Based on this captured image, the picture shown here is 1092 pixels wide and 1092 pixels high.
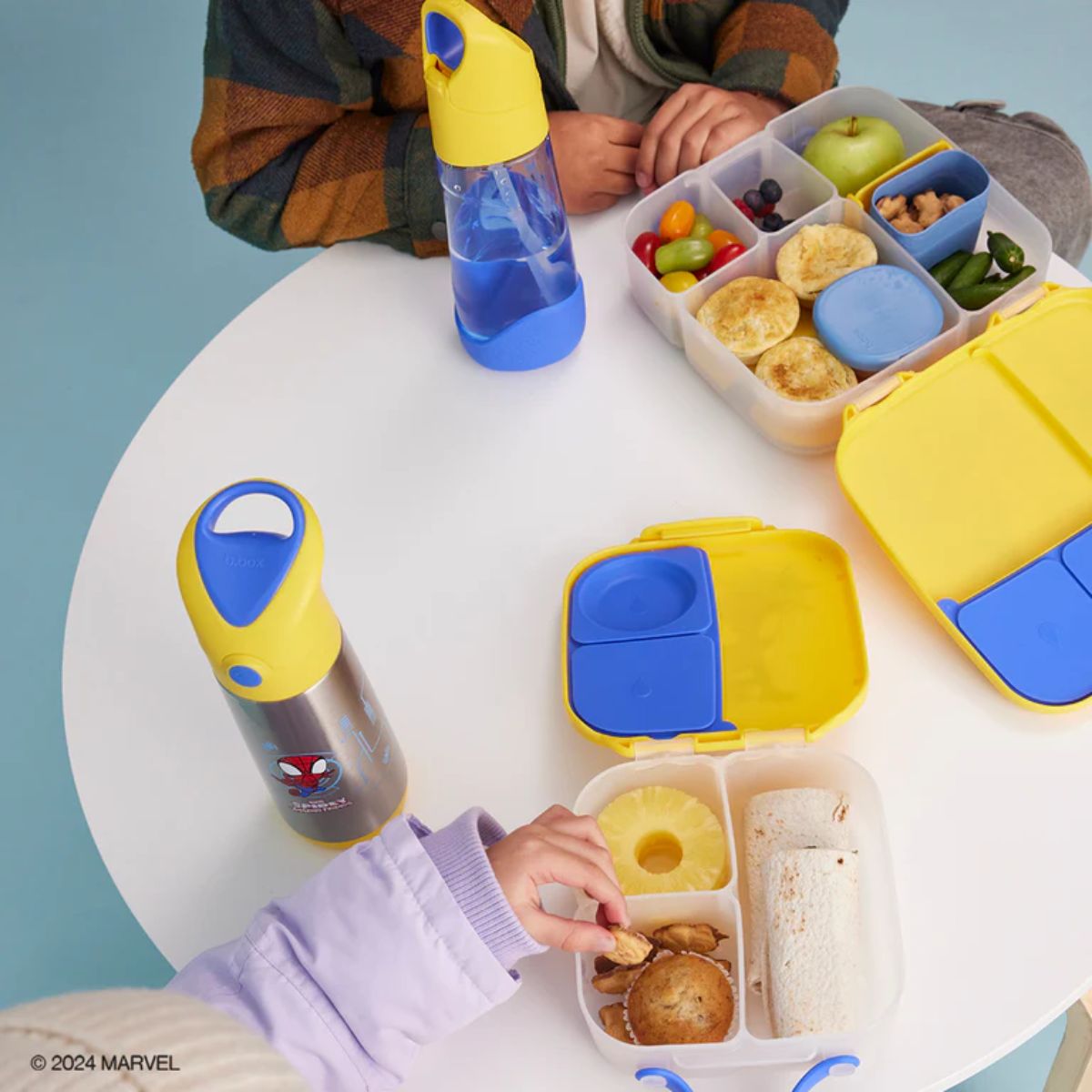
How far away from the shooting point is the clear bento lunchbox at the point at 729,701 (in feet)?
2.15

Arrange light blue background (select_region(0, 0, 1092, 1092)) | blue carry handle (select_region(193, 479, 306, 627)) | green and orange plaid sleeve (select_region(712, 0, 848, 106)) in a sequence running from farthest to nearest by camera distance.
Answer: light blue background (select_region(0, 0, 1092, 1092)) → green and orange plaid sleeve (select_region(712, 0, 848, 106)) → blue carry handle (select_region(193, 479, 306, 627))

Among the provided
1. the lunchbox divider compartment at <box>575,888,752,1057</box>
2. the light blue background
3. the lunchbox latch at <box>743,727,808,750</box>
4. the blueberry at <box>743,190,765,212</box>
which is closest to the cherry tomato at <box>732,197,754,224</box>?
the blueberry at <box>743,190,765,212</box>

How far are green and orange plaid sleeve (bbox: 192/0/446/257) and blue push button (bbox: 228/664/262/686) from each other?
524 millimetres

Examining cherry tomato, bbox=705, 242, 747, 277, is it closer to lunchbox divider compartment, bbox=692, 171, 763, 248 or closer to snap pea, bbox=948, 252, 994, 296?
lunchbox divider compartment, bbox=692, 171, 763, 248

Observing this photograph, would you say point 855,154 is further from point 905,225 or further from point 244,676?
point 244,676

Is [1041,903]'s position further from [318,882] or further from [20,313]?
[20,313]

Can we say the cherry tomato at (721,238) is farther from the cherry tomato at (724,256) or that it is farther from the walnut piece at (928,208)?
the walnut piece at (928,208)

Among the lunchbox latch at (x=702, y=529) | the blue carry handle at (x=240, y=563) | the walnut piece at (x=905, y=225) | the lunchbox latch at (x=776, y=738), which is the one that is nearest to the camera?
the blue carry handle at (x=240, y=563)

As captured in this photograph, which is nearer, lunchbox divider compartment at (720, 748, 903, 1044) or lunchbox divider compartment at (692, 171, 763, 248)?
lunchbox divider compartment at (720, 748, 903, 1044)

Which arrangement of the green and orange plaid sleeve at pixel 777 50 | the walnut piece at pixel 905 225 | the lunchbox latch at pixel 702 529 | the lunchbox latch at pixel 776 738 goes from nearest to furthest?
the lunchbox latch at pixel 776 738, the lunchbox latch at pixel 702 529, the walnut piece at pixel 905 225, the green and orange plaid sleeve at pixel 777 50

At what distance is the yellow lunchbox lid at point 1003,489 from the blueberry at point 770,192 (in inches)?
8.0

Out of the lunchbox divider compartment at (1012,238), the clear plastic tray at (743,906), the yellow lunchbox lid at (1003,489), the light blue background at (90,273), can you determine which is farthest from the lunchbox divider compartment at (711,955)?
the light blue background at (90,273)

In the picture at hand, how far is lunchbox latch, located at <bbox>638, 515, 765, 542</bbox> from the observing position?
2.73 ft

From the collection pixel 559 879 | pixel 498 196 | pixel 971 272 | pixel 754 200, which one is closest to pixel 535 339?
pixel 498 196
